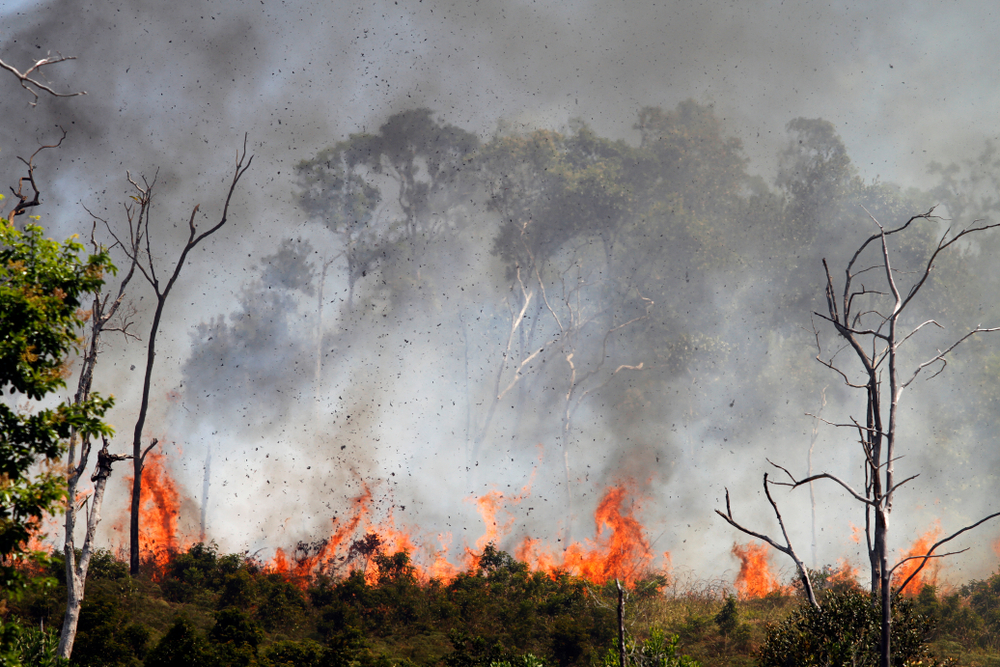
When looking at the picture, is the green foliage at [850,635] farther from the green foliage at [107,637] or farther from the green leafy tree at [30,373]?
the green foliage at [107,637]

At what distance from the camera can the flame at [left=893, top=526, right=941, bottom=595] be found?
2747cm

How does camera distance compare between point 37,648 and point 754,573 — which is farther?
point 754,573

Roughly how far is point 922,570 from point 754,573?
29.3ft

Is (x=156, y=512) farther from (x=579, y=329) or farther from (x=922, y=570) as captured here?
(x=922, y=570)

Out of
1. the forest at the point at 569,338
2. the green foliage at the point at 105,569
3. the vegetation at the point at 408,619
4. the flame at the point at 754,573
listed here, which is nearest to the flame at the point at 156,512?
the forest at the point at 569,338

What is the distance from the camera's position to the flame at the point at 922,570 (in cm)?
2747

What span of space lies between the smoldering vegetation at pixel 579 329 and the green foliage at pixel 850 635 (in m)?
24.2

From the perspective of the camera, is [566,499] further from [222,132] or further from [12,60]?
[12,60]

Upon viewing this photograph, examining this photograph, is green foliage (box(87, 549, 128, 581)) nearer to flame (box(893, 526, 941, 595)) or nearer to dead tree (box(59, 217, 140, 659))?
dead tree (box(59, 217, 140, 659))

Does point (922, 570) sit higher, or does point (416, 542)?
point (416, 542)

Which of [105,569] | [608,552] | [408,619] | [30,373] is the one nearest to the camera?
[30,373]

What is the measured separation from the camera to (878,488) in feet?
32.4

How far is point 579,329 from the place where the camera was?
4084 cm

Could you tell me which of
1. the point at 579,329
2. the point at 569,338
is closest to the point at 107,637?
the point at 569,338
